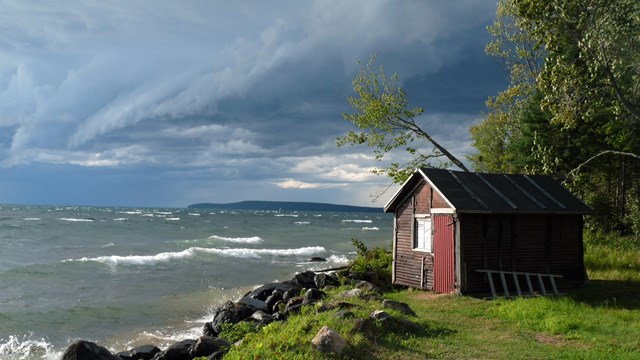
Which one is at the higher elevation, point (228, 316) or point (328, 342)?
point (328, 342)

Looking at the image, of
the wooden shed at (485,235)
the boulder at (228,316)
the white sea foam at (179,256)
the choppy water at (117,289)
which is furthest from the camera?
the white sea foam at (179,256)

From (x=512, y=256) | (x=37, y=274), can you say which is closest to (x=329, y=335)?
(x=512, y=256)

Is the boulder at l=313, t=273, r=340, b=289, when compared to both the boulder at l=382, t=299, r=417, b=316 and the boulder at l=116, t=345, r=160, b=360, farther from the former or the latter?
the boulder at l=116, t=345, r=160, b=360

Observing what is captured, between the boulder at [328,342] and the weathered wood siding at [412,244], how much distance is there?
10.4 meters

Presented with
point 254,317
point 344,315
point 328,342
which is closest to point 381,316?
point 344,315

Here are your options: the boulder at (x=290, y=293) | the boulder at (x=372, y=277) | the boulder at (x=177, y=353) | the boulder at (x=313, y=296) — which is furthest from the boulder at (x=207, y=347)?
the boulder at (x=372, y=277)

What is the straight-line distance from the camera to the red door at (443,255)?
1962 centimetres

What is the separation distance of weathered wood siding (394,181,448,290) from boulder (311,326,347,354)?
10410 millimetres

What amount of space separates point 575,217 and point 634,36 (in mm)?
7568

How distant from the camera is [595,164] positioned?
33.0 meters

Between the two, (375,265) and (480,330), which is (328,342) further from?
(375,265)

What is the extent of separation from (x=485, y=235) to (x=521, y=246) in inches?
71.4

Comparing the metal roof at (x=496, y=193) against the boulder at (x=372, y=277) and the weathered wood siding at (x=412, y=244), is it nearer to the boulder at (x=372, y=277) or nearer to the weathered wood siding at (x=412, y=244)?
the weathered wood siding at (x=412, y=244)

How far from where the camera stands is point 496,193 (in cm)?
2073
